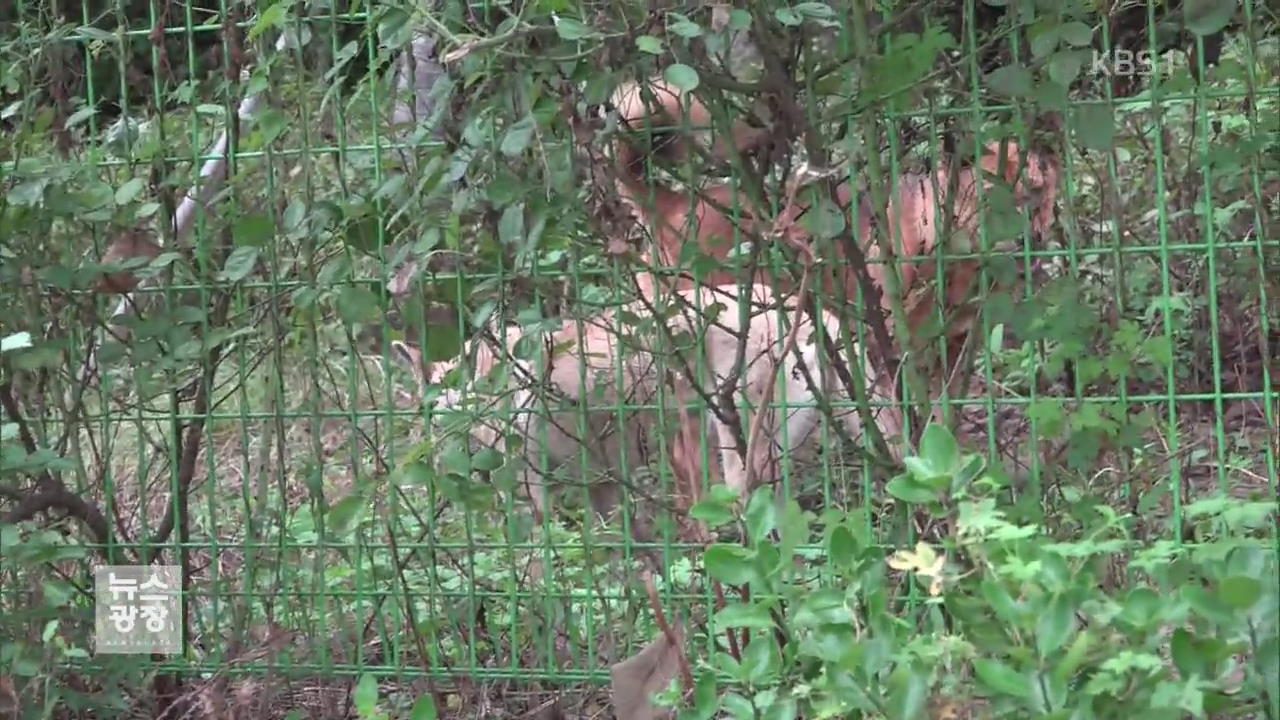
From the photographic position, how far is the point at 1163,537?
3027 millimetres

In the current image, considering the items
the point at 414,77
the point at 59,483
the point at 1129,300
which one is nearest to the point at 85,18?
the point at 414,77

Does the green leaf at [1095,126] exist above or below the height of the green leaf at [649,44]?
below

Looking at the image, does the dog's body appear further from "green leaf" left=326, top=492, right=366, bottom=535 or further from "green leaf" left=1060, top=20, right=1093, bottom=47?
"green leaf" left=326, top=492, right=366, bottom=535

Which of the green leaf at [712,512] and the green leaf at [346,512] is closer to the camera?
the green leaf at [712,512]

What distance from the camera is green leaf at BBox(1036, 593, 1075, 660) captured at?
6.89ft

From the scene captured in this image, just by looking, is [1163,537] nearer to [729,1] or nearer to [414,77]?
[729,1]

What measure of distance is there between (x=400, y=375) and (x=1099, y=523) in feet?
6.26

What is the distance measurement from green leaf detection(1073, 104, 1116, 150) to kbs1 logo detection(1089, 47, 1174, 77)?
0.50 ft

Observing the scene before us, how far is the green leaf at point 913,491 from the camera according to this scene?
7.79ft

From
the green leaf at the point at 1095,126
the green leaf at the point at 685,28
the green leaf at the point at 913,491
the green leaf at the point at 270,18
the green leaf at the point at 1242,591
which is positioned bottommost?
the green leaf at the point at 1242,591

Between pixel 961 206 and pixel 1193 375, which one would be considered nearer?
pixel 961 206

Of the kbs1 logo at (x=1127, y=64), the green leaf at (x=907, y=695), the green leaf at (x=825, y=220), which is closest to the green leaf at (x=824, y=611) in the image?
the green leaf at (x=907, y=695)

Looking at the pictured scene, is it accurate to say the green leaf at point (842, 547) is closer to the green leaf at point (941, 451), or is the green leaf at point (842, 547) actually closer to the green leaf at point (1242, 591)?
the green leaf at point (941, 451)

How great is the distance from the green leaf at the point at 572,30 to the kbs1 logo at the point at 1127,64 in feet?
3.34
